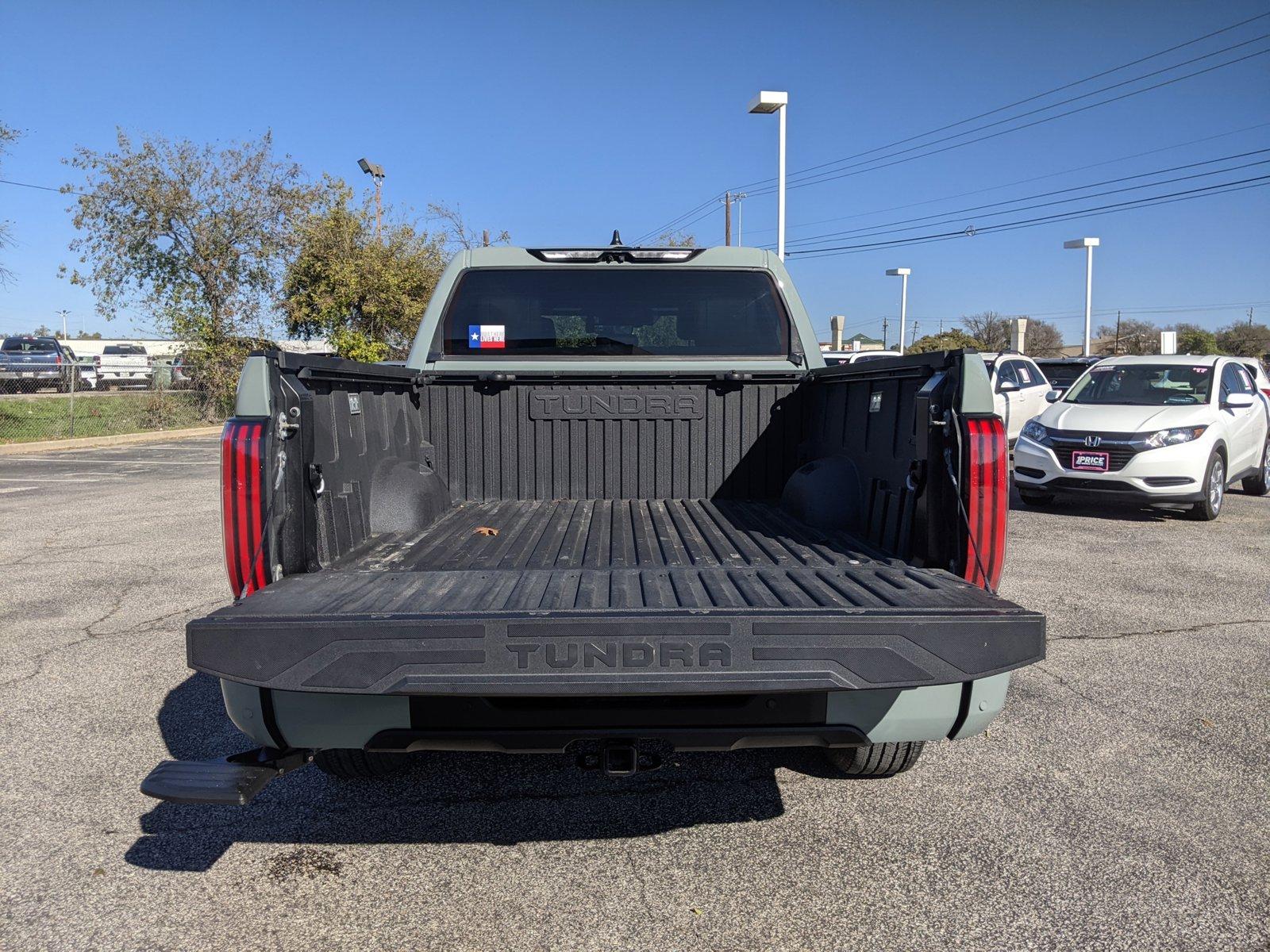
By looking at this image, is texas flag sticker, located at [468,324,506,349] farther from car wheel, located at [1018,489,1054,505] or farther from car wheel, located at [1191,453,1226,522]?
car wheel, located at [1191,453,1226,522]

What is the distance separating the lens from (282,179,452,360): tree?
22.0 m

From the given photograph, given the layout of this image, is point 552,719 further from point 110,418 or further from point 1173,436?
point 110,418

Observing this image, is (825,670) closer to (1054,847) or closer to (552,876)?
(552,876)

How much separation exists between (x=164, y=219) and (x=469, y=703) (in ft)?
75.5

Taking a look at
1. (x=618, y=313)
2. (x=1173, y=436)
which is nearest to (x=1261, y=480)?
(x=1173, y=436)

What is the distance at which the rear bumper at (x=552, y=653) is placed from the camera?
91.7 inches

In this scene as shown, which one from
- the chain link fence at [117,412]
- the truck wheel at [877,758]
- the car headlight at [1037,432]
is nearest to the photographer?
the truck wheel at [877,758]

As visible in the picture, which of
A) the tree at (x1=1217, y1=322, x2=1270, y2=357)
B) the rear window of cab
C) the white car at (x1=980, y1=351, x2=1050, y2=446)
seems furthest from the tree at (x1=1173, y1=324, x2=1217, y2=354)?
the rear window of cab

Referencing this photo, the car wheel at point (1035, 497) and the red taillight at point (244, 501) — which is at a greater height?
the red taillight at point (244, 501)

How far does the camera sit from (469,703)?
2.61 m

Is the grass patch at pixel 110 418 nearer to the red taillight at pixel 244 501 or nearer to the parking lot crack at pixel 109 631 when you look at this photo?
the parking lot crack at pixel 109 631

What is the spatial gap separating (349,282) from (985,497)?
2111 cm

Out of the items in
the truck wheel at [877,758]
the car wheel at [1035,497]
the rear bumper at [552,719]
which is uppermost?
the rear bumper at [552,719]

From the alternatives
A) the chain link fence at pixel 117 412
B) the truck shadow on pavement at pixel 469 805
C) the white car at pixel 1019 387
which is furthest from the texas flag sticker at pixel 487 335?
the chain link fence at pixel 117 412
